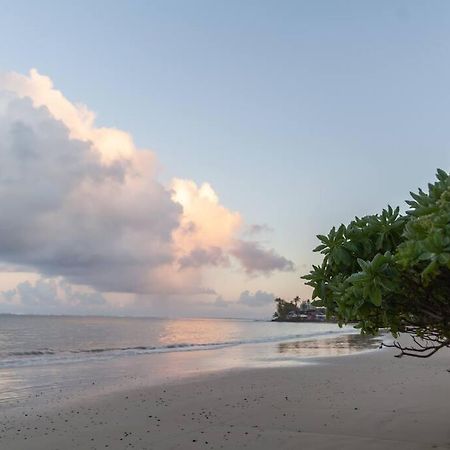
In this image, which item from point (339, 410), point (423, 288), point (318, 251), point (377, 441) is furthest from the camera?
point (339, 410)

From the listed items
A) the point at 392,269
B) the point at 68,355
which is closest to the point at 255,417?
the point at 392,269

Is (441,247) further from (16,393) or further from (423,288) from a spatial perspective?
(16,393)

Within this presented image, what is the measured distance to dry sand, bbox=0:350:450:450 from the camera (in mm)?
8641

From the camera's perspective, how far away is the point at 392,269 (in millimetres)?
4051

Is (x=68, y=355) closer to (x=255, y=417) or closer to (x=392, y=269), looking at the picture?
(x=255, y=417)

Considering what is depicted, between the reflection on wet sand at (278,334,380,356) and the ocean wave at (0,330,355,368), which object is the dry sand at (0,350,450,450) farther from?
the ocean wave at (0,330,355,368)

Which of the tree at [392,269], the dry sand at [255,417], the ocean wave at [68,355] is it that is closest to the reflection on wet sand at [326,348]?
the ocean wave at [68,355]

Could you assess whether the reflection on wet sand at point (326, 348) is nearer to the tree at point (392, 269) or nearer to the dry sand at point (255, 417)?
the dry sand at point (255, 417)

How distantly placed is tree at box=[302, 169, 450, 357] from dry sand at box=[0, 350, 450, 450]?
416 centimetres

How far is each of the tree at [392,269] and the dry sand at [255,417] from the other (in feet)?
13.6

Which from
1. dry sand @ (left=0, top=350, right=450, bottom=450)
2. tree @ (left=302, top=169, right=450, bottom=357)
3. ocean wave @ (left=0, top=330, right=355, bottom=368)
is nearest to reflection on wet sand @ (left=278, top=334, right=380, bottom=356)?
ocean wave @ (left=0, top=330, right=355, bottom=368)

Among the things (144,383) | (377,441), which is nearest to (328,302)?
(377,441)

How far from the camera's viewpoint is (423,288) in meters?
→ 4.52

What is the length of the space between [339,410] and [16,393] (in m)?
11.4
